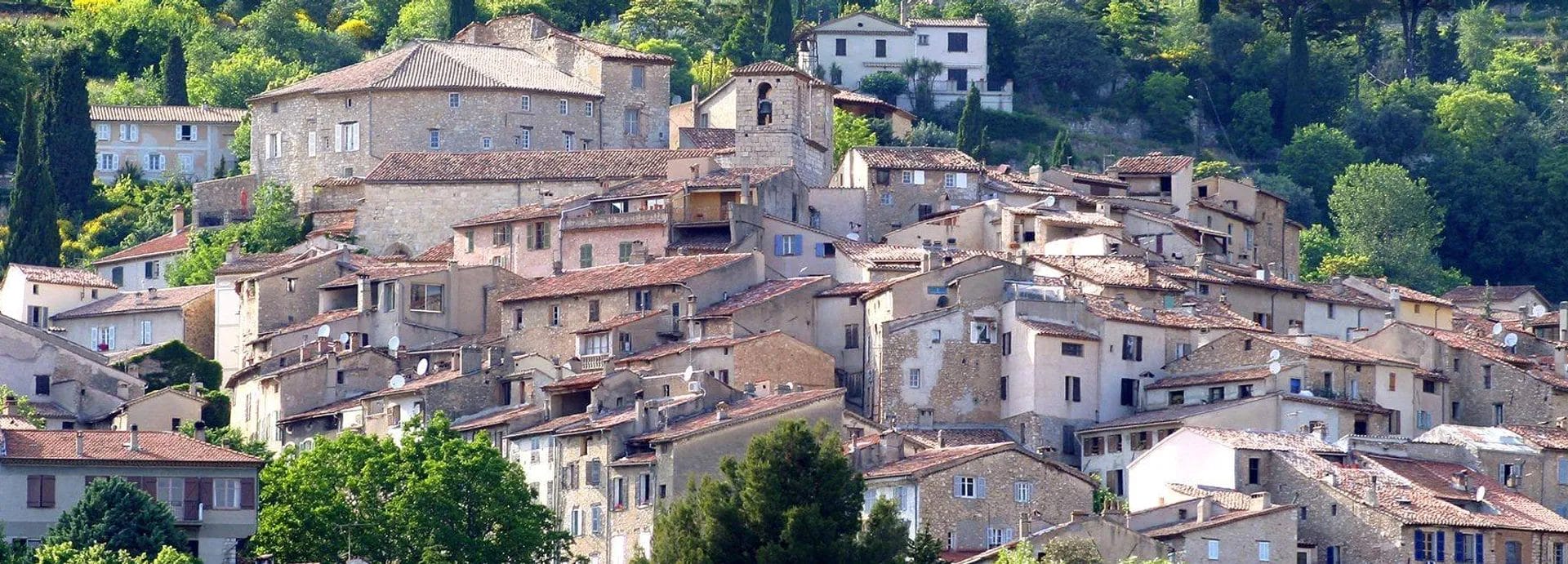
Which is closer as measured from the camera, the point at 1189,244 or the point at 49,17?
the point at 1189,244

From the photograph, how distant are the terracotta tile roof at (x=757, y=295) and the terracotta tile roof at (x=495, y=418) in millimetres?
5318

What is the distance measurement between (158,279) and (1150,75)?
4343 cm

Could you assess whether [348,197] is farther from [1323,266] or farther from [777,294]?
[1323,266]

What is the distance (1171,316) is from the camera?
85.1 meters

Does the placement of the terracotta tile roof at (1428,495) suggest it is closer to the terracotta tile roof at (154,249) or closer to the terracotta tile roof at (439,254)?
the terracotta tile roof at (439,254)

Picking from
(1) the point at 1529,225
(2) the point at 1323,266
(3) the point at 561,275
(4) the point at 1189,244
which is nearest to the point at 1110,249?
(4) the point at 1189,244

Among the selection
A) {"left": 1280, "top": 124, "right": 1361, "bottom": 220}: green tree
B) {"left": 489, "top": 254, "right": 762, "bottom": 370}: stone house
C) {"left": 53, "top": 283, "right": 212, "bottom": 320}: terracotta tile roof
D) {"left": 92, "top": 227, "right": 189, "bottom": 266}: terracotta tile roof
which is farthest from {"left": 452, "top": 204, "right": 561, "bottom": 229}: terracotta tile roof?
{"left": 1280, "top": 124, "right": 1361, "bottom": 220}: green tree

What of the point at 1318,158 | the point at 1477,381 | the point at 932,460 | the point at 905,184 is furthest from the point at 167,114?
the point at 932,460

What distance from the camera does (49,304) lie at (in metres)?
96.4

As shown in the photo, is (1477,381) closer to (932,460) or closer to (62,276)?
(932,460)

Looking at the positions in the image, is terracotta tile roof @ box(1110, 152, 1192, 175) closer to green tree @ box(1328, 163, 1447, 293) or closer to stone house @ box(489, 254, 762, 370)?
green tree @ box(1328, 163, 1447, 293)

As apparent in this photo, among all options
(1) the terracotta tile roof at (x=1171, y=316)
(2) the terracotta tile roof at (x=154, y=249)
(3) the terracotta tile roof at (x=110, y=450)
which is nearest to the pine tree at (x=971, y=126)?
(2) the terracotta tile roof at (x=154, y=249)

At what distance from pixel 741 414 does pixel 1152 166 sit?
Answer: 29405mm

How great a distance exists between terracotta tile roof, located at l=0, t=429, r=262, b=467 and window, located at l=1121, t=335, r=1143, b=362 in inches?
869
